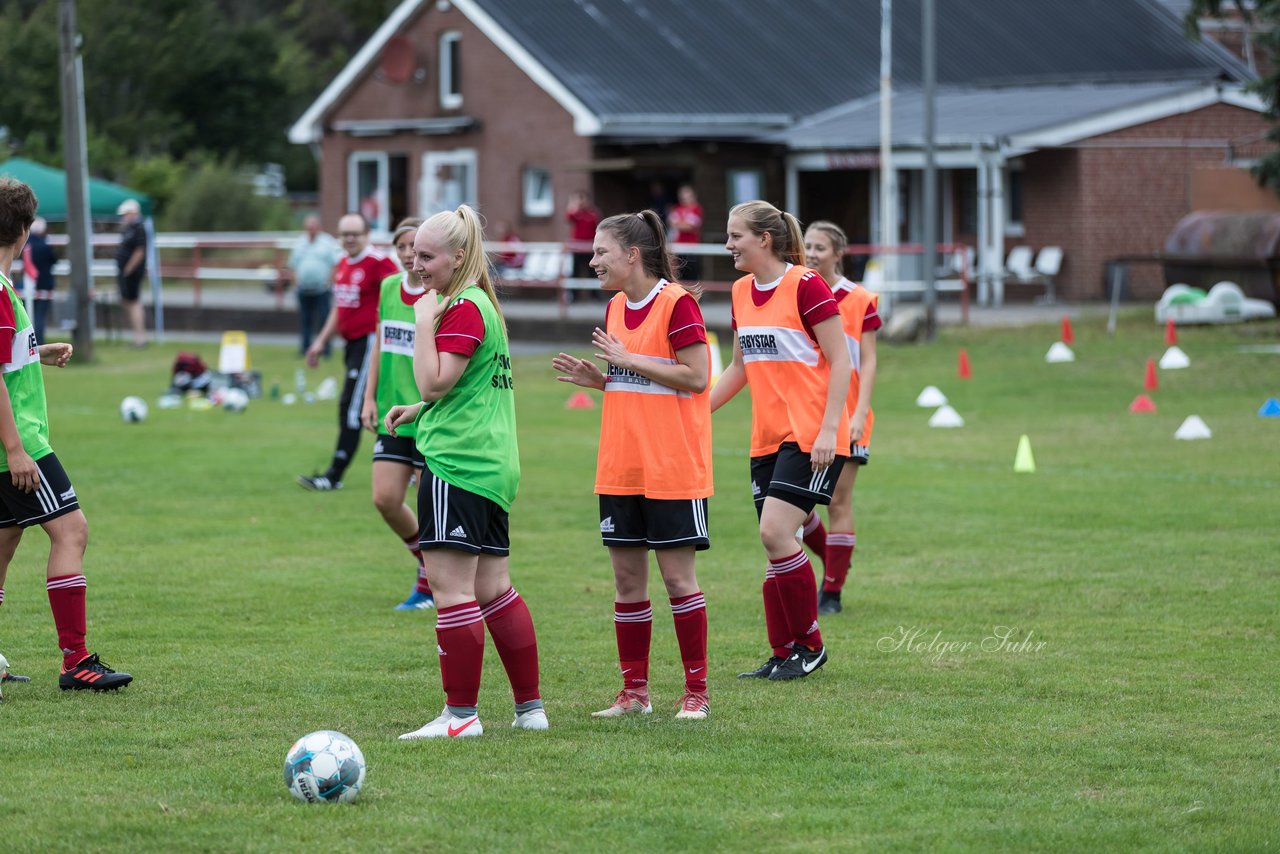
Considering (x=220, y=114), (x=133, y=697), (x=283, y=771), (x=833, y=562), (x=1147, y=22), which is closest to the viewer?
(x=283, y=771)

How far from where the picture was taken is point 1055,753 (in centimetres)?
589

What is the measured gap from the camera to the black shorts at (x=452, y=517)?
597cm

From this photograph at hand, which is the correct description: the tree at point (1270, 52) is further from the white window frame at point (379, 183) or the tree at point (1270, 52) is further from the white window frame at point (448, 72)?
the white window frame at point (379, 183)

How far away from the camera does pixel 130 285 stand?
1127 inches

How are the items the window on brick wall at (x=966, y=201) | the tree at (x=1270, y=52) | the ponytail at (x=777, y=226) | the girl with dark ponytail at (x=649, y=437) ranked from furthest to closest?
the window on brick wall at (x=966, y=201)
the tree at (x=1270, y=52)
the ponytail at (x=777, y=226)
the girl with dark ponytail at (x=649, y=437)

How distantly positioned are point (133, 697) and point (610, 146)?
29.6m

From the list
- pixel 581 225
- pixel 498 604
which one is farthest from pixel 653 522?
pixel 581 225

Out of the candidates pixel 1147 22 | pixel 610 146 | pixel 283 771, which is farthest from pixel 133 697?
pixel 1147 22

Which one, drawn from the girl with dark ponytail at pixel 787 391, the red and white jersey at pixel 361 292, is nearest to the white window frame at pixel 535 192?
the red and white jersey at pixel 361 292

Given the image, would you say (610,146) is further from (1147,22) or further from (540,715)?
(540,715)

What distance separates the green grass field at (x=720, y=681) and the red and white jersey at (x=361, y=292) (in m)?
1.39

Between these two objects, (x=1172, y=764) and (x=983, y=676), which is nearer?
(x=1172, y=764)

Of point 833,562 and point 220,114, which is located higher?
point 220,114

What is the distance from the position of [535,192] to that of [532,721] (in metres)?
Answer: 31.5
